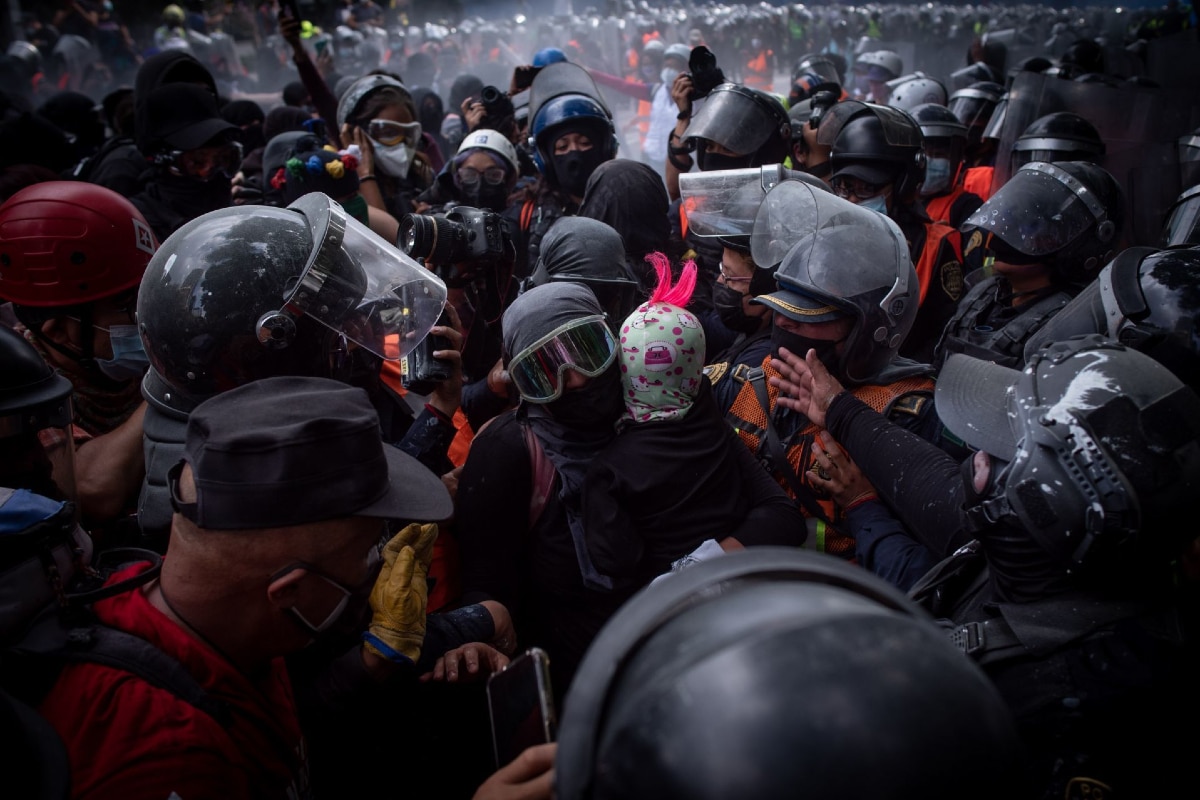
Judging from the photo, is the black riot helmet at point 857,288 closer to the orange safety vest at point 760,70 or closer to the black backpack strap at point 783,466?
the black backpack strap at point 783,466

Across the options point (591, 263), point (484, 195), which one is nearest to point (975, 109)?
point (484, 195)

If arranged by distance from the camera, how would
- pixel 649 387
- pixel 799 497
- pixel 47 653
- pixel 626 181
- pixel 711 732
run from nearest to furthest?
pixel 711 732, pixel 47 653, pixel 649 387, pixel 799 497, pixel 626 181

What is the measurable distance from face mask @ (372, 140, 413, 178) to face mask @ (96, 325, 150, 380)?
2722 mm

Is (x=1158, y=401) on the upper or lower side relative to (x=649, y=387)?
upper

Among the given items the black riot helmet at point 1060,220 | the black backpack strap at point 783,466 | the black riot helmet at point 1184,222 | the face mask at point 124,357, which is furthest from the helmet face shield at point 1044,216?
the face mask at point 124,357

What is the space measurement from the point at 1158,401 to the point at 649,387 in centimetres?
127

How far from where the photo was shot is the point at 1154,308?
231 cm

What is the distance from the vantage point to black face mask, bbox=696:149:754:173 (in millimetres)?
4762

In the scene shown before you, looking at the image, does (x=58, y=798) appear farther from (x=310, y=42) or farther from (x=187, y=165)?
(x=310, y=42)

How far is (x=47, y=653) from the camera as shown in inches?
51.1

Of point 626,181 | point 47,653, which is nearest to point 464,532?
point 47,653

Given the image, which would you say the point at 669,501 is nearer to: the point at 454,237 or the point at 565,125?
the point at 454,237

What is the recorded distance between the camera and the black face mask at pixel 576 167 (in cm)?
473

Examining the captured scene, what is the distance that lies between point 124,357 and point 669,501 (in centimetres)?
192
